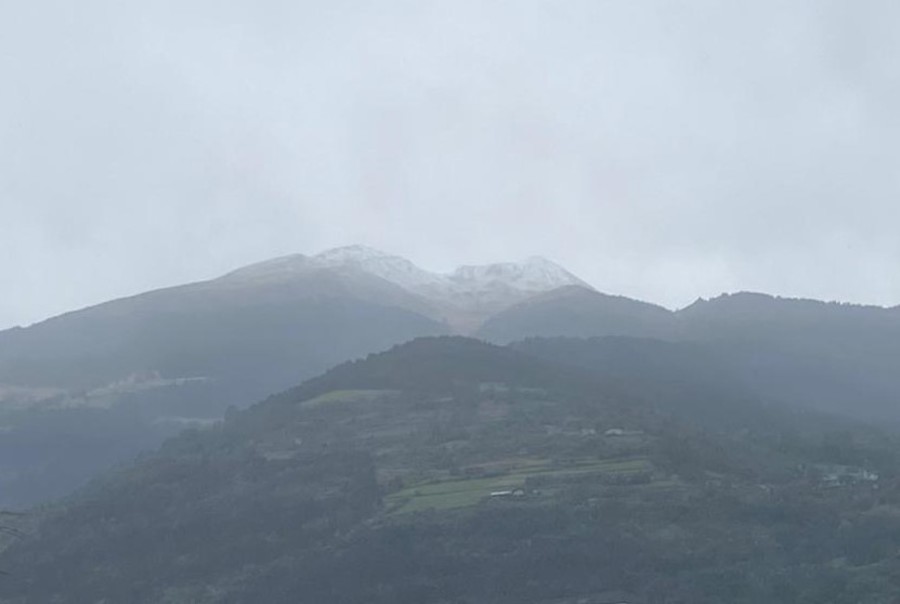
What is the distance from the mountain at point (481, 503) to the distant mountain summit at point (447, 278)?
57.4 meters

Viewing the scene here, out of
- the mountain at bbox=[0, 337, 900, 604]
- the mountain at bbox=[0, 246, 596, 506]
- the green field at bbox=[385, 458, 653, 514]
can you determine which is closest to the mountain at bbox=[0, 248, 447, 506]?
the mountain at bbox=[0, 246, 596, 506]

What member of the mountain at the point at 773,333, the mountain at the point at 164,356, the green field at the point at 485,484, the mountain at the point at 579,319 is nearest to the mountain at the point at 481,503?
the green field at the point at 485,484

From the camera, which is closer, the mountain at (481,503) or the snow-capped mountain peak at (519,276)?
the mountain at (481,503)

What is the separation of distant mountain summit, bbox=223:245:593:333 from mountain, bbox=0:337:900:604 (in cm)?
5743

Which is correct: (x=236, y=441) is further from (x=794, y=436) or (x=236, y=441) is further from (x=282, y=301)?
(x=282, y=301)

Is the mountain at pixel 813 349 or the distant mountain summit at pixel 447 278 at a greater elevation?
the distant mountain summit at pixel 447 278

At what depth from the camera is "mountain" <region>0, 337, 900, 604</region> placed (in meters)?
50.4

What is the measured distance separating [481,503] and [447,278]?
3923 inches

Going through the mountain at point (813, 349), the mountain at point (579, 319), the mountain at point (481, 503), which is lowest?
the mountain at point (481, 503)

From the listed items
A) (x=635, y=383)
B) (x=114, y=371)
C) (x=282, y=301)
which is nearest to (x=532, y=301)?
(x=282, y=301)

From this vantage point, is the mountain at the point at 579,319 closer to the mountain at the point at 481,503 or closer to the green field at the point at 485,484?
the mountain at the point at 481,503

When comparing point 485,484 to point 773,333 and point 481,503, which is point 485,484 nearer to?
point 481,503

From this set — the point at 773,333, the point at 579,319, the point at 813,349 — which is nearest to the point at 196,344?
the point at 579,319

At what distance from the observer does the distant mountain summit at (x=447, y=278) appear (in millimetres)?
145250
